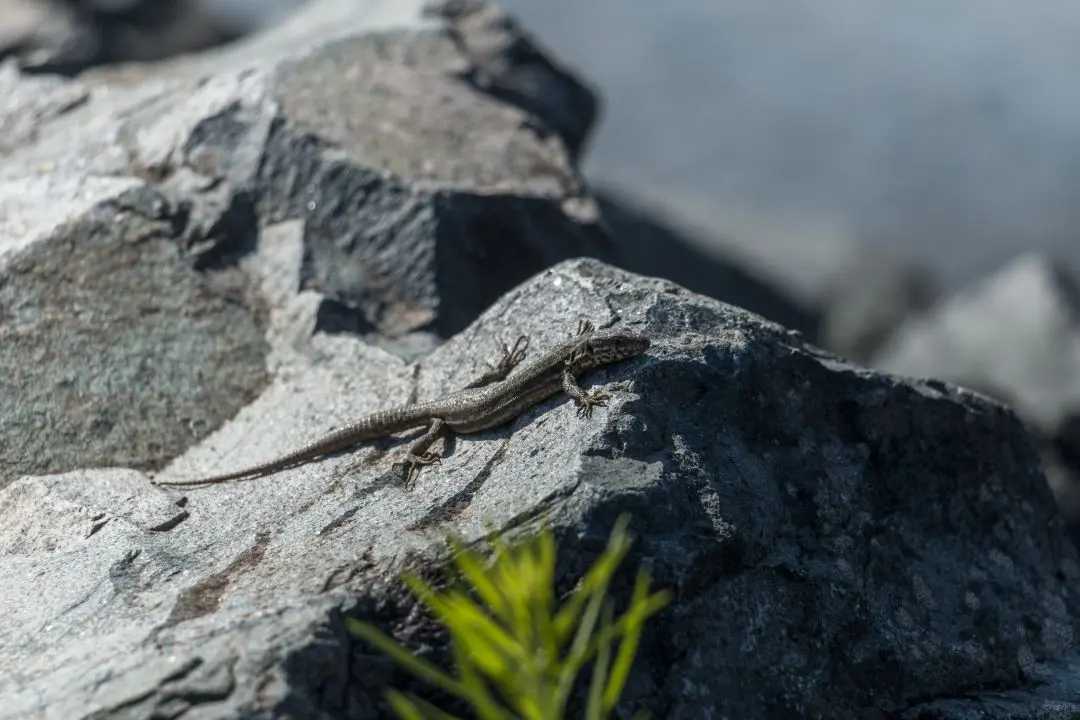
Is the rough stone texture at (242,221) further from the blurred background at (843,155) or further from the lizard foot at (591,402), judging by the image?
the blurred background at (843,155)

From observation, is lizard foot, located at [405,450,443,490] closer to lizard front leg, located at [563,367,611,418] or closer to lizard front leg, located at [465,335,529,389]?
lizard front leg, located at [465,335,529,389]

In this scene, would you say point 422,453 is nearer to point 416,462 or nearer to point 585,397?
point 416,462

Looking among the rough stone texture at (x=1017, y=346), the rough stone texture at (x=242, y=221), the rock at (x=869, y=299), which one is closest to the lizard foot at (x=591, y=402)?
the rough stone texture at (x=242, y=221)

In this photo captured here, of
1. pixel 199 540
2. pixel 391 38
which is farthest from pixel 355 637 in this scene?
pixel 391 38

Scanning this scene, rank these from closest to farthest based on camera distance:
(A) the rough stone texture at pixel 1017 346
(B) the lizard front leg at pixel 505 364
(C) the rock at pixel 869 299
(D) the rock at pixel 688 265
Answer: (B) the lizard front leg at pixel 505 364 < (A) the rough stone texture at pixel 1017 346 < (D) the rock at pixel 688 265 < (C) the rock at pixel 869 299

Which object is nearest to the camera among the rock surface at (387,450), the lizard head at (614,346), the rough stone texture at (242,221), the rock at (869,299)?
the rock surface at (387,450)

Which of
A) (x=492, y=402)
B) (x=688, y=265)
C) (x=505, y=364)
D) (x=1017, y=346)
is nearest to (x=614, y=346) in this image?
(x=492, y=402)
